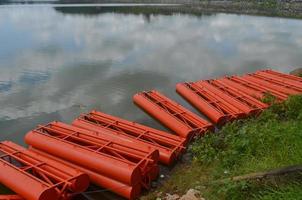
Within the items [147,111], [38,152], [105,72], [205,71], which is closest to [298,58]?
[205,71]

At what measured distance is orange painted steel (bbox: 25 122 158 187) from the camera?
1077 centimetres

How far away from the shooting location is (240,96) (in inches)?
734

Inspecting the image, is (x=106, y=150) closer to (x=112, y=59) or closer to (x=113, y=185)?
(x=113, y=185)

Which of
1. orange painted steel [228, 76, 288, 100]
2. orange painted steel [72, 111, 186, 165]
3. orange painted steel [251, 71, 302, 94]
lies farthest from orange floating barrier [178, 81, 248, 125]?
orange painted steel [251, 71, 302, 94]

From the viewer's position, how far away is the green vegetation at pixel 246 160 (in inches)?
314

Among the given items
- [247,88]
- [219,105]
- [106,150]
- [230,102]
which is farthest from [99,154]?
[247,88]

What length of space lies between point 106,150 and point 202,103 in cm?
739

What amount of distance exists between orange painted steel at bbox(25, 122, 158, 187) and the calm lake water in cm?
429

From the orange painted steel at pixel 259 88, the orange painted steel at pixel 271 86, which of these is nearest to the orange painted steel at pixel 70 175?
the orange painted steel at pixel 259 88

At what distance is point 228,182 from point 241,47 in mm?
33527

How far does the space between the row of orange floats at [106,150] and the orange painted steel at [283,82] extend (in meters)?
1.73

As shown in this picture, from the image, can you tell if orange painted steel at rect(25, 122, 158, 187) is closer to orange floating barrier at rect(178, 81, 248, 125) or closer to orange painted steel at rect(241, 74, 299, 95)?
orange floating barrier at rect(178, 81, 248, 125)

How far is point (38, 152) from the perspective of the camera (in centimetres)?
1316

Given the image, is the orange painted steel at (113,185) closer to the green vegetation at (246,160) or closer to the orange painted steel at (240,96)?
the green vegetation at (246,160)
